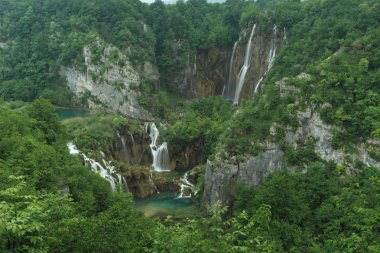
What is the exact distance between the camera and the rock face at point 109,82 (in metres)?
57.1

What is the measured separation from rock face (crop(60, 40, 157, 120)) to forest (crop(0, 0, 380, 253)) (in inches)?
42.1

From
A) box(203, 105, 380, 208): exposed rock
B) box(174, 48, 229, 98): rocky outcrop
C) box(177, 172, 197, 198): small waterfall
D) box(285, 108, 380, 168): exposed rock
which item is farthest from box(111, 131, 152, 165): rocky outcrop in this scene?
box(174, 48, 229, 98): rocky outcrop

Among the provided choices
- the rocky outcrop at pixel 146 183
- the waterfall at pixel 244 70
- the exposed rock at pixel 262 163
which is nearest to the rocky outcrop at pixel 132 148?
the rocky outcrop at pixel 146 183

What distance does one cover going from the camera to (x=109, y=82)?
193 feet

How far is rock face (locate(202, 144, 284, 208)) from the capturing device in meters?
31.8

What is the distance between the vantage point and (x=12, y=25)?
6825 cm

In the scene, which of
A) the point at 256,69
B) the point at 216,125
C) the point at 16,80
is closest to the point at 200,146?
the point at 216,125

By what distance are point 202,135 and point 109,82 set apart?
67.4 ft

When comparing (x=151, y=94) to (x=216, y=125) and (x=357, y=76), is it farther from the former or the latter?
(x=357, y=76)

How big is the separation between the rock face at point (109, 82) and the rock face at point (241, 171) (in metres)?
24.9

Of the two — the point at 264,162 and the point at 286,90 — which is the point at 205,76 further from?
the point at 264,162

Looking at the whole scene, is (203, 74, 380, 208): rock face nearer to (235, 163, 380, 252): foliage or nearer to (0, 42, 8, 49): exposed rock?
(235, 163, 380, 252): foliage

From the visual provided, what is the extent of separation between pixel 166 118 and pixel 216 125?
12587mm

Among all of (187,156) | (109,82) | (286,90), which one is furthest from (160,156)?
(109,82)
